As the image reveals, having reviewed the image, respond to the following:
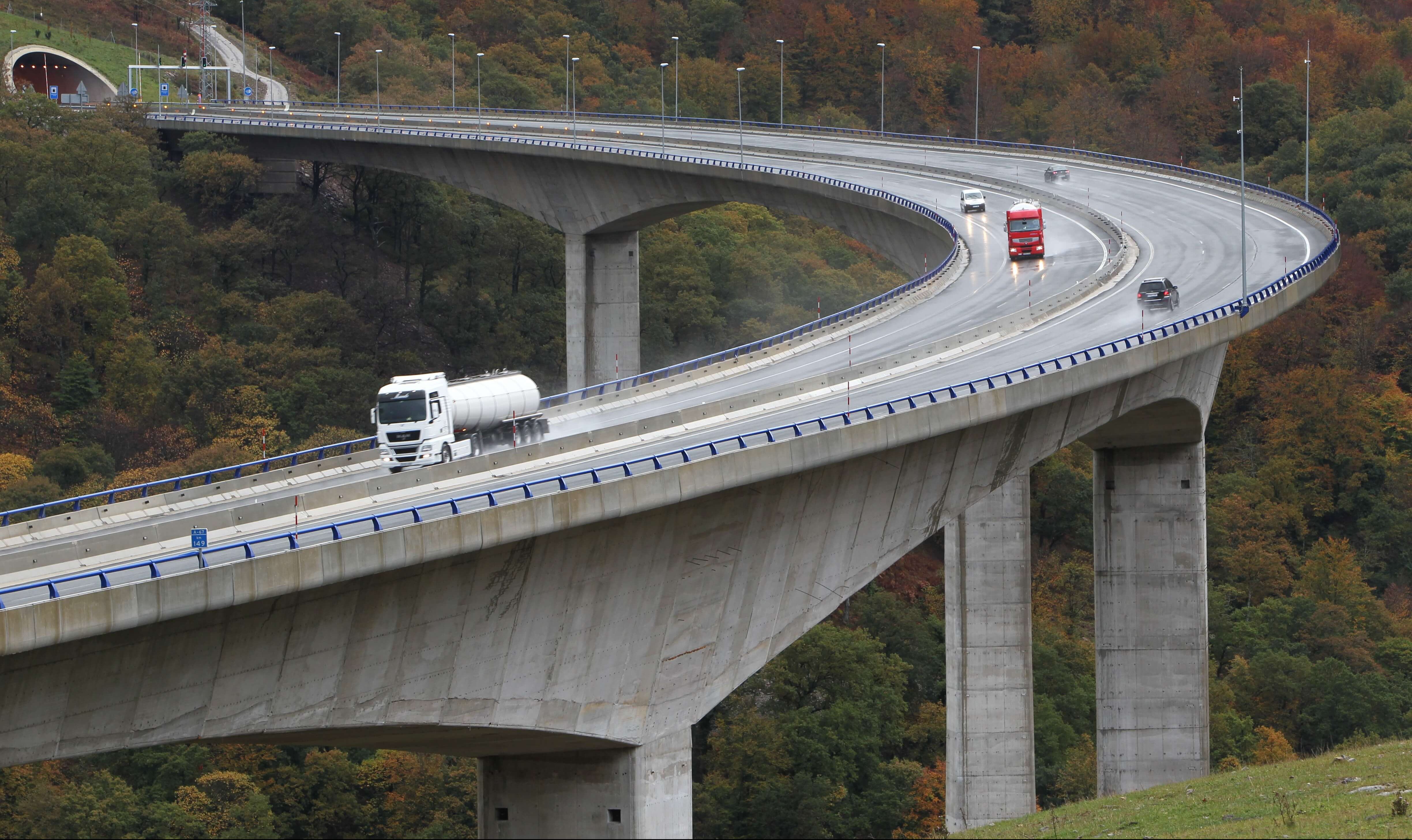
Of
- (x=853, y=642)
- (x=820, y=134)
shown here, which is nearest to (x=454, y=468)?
(x=853, y=642)

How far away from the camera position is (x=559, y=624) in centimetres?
3525

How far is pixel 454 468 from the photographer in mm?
37344

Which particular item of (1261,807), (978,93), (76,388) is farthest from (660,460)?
(978,93)

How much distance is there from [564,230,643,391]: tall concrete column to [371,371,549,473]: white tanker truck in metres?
57.4

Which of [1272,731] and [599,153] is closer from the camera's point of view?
[1272,731]

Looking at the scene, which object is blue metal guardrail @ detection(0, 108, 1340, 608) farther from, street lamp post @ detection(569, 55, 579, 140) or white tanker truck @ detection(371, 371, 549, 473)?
street lamp post @ detection(569, 55, 579, 140)

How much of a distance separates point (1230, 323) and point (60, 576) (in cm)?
3854

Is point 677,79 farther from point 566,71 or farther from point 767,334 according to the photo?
point 767,334

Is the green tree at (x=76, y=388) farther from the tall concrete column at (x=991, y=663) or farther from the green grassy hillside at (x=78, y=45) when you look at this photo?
the tall concrete column at (x=991, y=663)

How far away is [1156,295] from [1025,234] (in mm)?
12738

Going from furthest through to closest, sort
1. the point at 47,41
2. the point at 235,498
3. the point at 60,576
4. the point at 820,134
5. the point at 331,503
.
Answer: the point at 47,41
the point at 820,134
the point at 235,498
the point at 331,503
the point at 60,576

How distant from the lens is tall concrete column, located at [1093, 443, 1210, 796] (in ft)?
199

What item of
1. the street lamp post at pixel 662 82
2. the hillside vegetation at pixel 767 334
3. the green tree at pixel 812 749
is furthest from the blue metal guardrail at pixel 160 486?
the street lamp post at pixel 662 82

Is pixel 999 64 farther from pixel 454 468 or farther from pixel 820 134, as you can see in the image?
pixel 454 468
